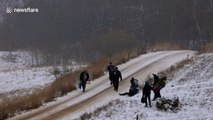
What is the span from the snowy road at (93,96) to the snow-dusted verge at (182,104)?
1.48m

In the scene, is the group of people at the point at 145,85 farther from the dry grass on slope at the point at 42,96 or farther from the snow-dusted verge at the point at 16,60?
the snow-dusted verge at the point at 16,60

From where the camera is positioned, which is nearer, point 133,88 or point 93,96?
point 133,88

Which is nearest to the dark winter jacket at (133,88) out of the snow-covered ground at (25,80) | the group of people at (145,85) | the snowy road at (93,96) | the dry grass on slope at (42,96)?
the group of people at (145,85)

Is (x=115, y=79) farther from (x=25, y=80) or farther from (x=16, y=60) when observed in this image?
(x=16, y=60)

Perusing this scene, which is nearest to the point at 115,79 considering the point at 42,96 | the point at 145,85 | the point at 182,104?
the point at 42,96

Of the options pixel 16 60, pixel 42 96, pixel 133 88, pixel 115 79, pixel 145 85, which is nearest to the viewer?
pixel 145 85

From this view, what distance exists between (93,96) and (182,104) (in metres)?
6.34

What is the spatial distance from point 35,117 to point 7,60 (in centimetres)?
6619

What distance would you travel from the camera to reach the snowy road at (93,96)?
2291 centimetres

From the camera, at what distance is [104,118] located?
69.4ft

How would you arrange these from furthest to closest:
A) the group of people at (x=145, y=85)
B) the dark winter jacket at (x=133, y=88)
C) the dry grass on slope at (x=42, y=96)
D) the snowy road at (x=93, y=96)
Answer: the dark winter jacket at (x=133, y=88) → the dry grass on slope at (x=42, y=96) → the snowy road at (x=93, y=96) → the group of people at (x=145, y=85)

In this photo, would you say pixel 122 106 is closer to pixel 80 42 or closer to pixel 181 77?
pixel 181 77

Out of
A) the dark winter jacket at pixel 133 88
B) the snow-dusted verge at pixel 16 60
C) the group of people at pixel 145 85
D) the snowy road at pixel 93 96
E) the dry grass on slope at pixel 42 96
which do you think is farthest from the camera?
the snow-dusted verge at pixel 16 60

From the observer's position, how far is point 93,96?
26.6 metres
